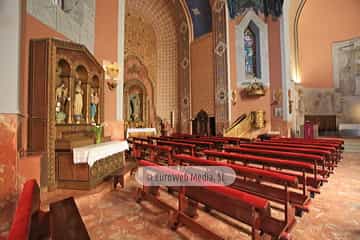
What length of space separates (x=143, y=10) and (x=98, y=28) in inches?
258

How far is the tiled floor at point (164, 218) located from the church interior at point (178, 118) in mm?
21

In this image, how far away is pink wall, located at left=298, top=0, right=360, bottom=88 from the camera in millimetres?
12102

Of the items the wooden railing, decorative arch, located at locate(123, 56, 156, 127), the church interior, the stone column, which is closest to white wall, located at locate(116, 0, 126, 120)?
the church interior

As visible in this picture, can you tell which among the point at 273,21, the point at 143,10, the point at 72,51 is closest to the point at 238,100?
the point at 273,21

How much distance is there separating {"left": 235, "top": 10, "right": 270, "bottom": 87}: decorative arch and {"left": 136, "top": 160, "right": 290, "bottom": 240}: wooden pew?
9.11 metres

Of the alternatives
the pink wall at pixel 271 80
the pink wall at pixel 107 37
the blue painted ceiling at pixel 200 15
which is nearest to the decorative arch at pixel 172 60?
the blue painted ceiling at pixel 200 15

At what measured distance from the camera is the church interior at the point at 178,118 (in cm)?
208

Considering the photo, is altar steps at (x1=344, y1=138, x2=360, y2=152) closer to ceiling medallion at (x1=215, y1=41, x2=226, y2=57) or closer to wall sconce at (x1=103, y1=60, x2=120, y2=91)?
ceiling medallion at (x1=215, y1=41, x2=226, y2=57)

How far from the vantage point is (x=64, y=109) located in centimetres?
416

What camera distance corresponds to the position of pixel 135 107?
412 inches

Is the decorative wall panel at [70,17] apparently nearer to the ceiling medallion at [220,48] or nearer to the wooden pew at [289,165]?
the wooden pew at [289,165]

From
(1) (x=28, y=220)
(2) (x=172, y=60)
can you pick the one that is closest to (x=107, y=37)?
(1) (x=28, y=220)

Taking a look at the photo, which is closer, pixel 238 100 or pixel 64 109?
pixel 64 109

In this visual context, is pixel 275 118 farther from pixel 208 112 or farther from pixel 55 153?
pixel 55 153
